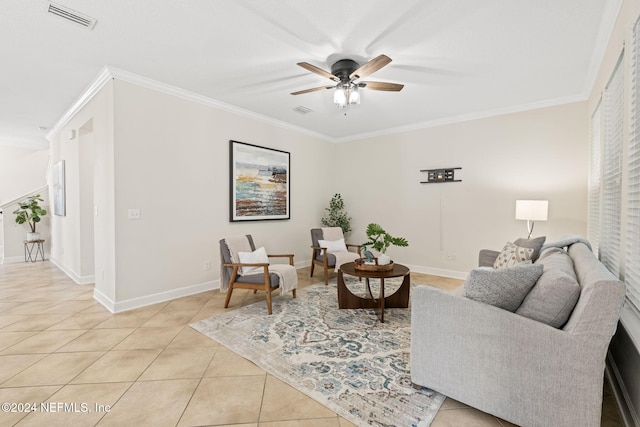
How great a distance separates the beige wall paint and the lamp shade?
3741mm

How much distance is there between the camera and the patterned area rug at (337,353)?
180 cm

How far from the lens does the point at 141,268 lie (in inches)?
138

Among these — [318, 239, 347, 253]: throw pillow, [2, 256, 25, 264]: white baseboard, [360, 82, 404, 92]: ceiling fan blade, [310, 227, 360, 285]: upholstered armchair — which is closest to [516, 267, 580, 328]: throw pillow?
[360, 82, 404, 92]: ceiling fan blade

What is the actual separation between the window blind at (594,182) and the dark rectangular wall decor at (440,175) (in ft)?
5.34

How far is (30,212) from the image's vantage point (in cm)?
641

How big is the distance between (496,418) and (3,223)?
29.4 ft

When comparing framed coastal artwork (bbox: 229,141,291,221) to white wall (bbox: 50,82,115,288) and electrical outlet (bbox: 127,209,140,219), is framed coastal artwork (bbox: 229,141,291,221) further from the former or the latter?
white wall (bbox: 50,82,115,288)

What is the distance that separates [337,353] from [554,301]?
1.56 meters

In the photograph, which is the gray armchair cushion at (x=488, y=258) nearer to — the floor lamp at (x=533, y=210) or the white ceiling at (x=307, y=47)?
the floor lamp at (x=533, y=210)

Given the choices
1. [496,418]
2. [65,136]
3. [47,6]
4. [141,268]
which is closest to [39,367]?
[141,268]

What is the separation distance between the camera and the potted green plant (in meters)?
6.18

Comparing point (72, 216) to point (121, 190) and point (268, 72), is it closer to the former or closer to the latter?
point (121, 190)

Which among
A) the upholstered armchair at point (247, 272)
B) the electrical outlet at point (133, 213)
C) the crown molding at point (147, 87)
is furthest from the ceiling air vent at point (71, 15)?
the upholstered armchair at point (247, 272)

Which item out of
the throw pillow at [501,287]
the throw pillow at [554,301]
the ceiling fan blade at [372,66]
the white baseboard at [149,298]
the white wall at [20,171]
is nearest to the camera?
the throw pillow at [554,301]
